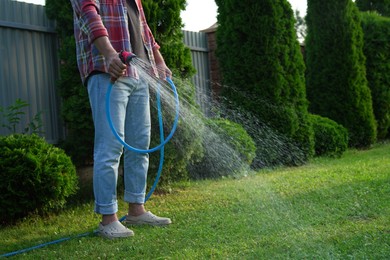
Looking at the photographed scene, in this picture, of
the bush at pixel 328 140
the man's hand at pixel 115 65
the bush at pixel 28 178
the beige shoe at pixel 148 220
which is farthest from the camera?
the bush at pixel 328 140

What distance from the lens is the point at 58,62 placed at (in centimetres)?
559

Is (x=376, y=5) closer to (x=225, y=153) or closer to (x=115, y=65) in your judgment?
(x=225, y=153)

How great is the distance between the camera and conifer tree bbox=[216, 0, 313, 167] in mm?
7801

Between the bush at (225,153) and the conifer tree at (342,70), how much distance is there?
4.31 m

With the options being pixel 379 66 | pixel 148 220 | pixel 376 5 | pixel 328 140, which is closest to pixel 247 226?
pixel 148 220

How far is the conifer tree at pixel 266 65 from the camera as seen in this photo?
25.6 ft

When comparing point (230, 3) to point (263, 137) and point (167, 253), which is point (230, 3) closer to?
point (263, 137)

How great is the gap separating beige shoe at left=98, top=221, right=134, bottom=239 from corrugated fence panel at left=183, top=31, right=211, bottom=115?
16.5 feet

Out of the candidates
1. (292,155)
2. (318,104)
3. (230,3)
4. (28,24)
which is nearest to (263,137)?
(292,155)

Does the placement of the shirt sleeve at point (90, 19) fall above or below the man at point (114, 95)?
above

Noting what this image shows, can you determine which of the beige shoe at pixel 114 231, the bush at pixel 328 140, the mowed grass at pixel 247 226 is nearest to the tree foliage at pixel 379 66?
the bush at pixel 328 140

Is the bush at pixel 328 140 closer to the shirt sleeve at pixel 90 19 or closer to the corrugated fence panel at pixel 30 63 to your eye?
the corrugated fence panel at pixel 30 63

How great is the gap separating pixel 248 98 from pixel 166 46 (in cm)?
286

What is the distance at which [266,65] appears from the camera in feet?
25.7
